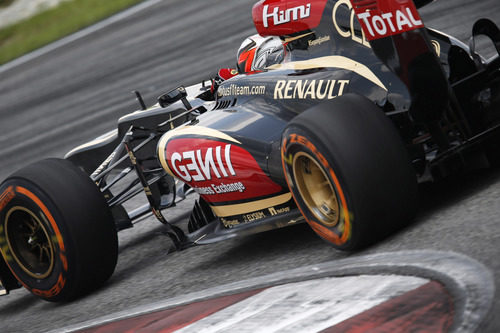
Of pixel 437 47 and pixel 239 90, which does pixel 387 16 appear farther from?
pixel 239 90

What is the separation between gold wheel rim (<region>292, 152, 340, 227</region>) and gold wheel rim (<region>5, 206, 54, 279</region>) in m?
1.68

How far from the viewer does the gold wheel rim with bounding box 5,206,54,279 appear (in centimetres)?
470

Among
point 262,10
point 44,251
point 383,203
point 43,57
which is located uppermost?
point 43,57

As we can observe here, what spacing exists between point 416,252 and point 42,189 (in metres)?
2.12

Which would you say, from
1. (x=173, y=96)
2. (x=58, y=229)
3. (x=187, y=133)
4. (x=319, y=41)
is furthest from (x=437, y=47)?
(x=58, y=229)

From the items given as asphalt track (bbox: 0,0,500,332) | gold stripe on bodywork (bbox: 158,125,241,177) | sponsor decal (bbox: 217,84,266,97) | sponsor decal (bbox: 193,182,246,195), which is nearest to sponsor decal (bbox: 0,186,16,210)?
asphalt track (bbox: 0,0,500,332)

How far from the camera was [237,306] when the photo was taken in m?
3.36

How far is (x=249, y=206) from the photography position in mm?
4234

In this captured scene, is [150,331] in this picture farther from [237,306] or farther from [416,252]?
[416,252]

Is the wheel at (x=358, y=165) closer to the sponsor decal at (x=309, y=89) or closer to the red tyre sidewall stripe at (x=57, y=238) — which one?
the sponsor decal at (x=309, y=89)

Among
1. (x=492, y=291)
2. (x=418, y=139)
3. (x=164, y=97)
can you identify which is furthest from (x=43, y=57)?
(x=492, y=291)

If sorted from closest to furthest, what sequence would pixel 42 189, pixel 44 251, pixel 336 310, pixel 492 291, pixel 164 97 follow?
1. pixel 492 291
2. pixel 336 310
3. pixel 42 189
4. pixel 44 251
5. pixel 164 97

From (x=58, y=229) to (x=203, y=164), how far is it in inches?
33.3

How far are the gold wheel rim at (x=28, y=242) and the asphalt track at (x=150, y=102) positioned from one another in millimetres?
245
